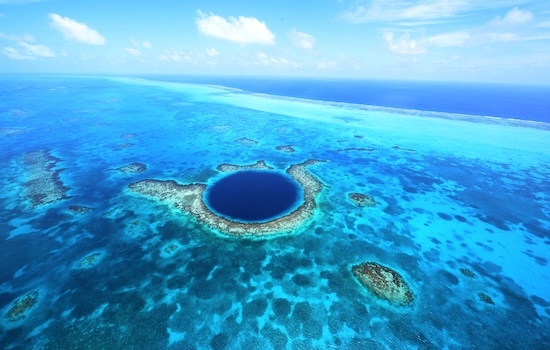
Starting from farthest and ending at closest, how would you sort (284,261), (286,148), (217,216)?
1. (286,148)
2. (217,216)
3. (284,261)

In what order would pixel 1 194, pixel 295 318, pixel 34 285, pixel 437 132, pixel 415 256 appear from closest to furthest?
pixel 295 318 → pixel 34 285 → pixel 415 256 → pixel 1 194 → pixel 437 132

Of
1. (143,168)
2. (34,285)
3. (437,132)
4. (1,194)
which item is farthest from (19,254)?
(437,132)

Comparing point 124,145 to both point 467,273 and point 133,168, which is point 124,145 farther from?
point 467,273

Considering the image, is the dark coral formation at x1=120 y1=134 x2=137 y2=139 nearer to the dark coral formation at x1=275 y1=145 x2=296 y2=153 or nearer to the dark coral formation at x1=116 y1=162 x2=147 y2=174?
the dark coral formation at x1=116 y1=162 x2=147 y2=174

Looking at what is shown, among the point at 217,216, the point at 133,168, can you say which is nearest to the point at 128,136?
the point at 133,168

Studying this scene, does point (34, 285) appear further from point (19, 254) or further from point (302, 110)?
point (302, 110)

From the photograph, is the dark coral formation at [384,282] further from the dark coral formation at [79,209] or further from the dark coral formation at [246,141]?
the dark coral formation at [246,141]
